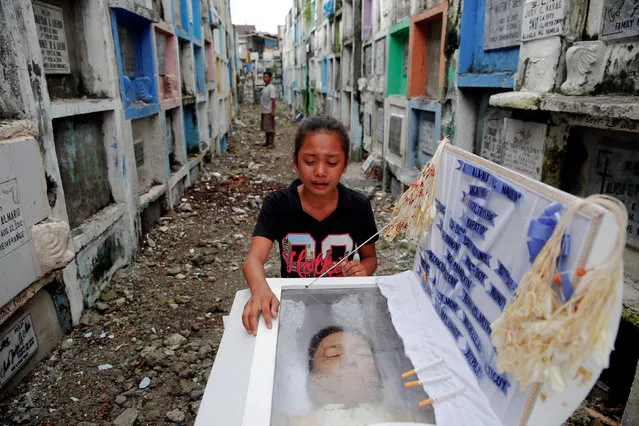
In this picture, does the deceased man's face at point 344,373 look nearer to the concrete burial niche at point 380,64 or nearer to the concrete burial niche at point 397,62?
the concrete burial niche at point 397,62

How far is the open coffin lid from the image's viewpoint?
67 centimetres

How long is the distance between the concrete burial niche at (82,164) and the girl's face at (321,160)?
2.32 metres

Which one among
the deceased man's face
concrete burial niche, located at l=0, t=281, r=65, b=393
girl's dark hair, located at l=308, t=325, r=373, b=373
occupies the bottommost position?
concrete burial niche, located at l=0, t=281, r=65, b=393

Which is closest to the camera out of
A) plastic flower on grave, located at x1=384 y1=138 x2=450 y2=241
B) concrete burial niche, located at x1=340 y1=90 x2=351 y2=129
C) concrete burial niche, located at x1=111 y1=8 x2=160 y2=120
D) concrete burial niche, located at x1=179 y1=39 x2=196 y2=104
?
plastic flower on grave, located at x1=384 y1=138 x2=450 y2=241

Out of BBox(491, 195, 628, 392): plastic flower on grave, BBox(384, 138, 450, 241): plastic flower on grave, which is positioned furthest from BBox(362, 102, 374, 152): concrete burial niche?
BBox(491, 195, 628, 392): plastic flower on grave

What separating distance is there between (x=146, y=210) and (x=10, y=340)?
8.61ft

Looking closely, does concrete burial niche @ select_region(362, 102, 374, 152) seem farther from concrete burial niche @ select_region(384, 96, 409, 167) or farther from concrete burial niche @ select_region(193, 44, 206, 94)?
concrete burial niche @ select_region(193, 44, 206, 94)

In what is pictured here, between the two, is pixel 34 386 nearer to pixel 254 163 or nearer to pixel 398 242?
pixel 398 242

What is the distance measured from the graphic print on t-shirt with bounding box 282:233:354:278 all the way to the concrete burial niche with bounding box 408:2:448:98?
13.0ft

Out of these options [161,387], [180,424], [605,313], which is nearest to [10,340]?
[161,387]

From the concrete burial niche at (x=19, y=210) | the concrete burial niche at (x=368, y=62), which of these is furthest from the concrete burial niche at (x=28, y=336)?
the concrete burial niche at (x=368, y=62)

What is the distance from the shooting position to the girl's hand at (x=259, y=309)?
3.71ft

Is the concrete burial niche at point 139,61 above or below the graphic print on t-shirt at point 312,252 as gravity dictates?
above

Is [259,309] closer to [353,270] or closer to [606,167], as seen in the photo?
[353,270]
